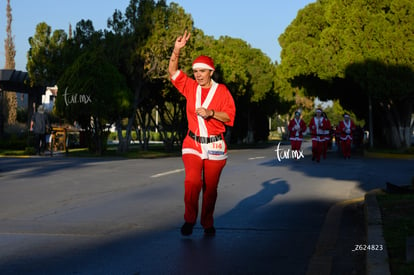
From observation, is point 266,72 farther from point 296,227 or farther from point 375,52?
point 296,227

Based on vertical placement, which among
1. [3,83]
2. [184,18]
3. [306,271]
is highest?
[184,18]

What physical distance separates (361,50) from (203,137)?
25261 mm

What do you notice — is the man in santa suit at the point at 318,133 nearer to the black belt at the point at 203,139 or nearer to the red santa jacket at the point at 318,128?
the red santa jacket at the point at 318,128

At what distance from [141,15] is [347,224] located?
82.0 ft

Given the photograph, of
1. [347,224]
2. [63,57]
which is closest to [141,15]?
[63,57]

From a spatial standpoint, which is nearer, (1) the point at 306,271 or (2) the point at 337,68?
(1) the point at 306,271

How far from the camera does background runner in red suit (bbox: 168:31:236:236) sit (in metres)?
7.91

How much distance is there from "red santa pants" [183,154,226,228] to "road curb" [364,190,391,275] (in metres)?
1.70

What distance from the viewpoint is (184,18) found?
33.1m

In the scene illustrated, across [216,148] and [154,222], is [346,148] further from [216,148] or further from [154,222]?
[216,148]

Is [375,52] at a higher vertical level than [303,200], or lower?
higher

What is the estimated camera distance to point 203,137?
792cm

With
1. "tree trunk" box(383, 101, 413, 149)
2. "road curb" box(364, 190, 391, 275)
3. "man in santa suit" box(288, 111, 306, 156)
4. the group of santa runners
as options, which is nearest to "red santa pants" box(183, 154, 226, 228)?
"road curb" box(364, 190, 391, 275)

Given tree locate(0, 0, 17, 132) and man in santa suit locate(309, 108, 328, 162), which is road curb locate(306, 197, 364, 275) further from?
tree locate(0, 0, 17, 132)
